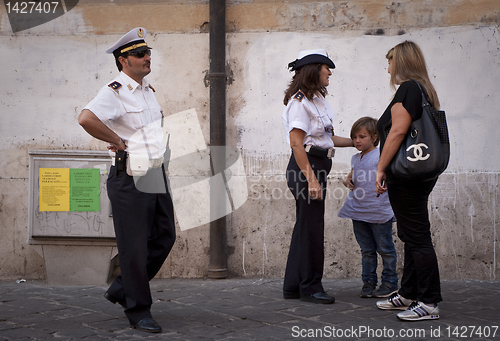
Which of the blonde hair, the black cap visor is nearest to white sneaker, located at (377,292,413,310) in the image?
the blonde hair

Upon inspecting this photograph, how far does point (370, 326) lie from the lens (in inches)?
138

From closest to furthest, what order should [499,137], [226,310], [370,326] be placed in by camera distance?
1. [370,326]
2. [226,310]
3. [499,137]

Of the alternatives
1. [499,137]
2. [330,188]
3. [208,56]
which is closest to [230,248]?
[330,188]

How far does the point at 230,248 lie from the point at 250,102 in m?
1.43

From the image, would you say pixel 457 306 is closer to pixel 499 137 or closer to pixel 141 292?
pixel 499 137

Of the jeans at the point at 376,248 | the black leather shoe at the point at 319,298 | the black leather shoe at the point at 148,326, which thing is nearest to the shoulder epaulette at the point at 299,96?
the jeans at the point at 376,248

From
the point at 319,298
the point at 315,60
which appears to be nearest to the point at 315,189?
the point at 319,298

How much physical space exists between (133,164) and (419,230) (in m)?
1.91

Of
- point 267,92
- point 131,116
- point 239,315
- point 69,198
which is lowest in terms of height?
point 239,315

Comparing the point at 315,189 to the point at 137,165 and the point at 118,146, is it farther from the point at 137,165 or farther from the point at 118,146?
the point at 118,146

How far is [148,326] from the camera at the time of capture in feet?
11.3

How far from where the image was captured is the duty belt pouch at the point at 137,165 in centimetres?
354

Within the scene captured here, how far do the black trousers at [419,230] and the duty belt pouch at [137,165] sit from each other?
162 cm

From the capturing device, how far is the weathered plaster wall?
5.18 metres
